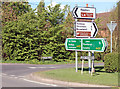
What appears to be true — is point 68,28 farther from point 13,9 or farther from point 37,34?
point 13,9

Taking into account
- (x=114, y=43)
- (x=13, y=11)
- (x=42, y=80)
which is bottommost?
(x=42, y=80)

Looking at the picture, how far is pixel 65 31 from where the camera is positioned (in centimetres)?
3316

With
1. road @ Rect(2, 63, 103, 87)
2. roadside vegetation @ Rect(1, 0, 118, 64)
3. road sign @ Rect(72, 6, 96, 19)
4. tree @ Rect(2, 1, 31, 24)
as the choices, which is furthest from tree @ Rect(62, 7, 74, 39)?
road sign @ Rect(72, 6, 96, 19)

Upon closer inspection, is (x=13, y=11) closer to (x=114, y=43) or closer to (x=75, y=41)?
(x=114, y=43)

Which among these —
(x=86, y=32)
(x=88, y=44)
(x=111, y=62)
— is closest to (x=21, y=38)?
(x=86, y=32)

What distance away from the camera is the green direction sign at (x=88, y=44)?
1729 centimetres

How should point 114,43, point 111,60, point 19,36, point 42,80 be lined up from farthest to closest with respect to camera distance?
point 114,43, point 19,36, point 111,60, point 42,80

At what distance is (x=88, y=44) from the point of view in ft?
58.7

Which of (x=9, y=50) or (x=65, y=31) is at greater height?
(x=65, y=31)

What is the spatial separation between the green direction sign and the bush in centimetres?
90

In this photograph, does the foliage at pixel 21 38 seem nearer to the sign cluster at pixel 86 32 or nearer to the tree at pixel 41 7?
the tree at pixel 41 7

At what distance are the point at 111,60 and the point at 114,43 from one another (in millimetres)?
17801

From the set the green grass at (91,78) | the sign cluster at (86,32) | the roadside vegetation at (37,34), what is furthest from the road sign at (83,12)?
the roadside vegetation at (37,34)

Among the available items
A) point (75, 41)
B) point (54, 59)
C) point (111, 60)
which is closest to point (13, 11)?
point (54, 59)
